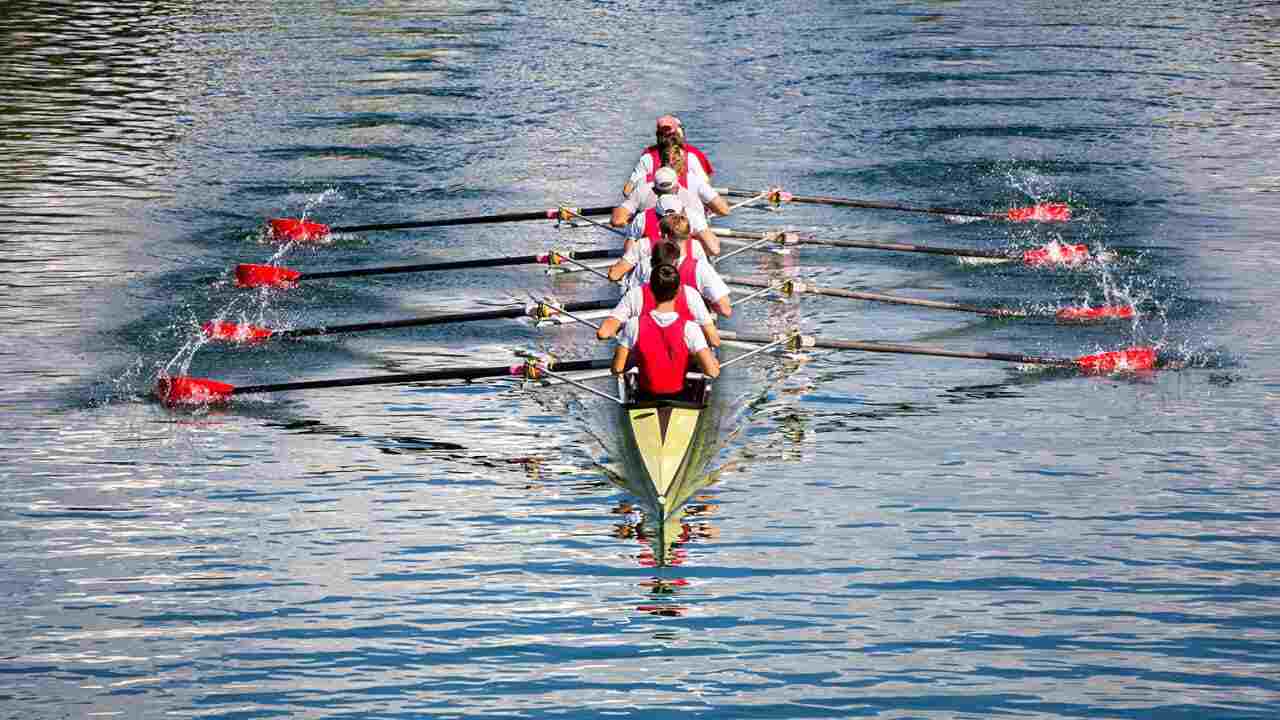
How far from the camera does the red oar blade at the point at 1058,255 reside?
79.2ft

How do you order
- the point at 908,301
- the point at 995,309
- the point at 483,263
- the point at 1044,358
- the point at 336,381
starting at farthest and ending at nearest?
the point at 483,263
the point at 995,309
the point at 908,301
the point at 1044,358
the point at 336,381

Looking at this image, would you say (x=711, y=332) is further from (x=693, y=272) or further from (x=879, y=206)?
(x=879, y=206)

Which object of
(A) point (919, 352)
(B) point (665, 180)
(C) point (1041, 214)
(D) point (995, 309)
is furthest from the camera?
(C) point (1041, 214)

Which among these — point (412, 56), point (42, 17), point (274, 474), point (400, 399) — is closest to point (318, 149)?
point (412, 56)

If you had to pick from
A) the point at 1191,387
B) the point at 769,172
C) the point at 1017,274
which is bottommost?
the point at 1191,387

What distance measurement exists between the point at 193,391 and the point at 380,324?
7.32 feet

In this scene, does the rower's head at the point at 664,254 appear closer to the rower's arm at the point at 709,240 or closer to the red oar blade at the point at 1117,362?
the rower's arm at the point at 709,240

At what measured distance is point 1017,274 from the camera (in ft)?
77.9

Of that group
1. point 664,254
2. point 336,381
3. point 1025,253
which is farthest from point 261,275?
point 1025,253

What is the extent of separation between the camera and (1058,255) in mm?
24172

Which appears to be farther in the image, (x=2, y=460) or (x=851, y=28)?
(x=851, y=28)

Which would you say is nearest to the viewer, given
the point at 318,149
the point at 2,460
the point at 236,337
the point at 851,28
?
the point at 2,460

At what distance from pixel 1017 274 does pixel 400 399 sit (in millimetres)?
8527

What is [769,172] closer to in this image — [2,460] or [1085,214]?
[1085,214]
